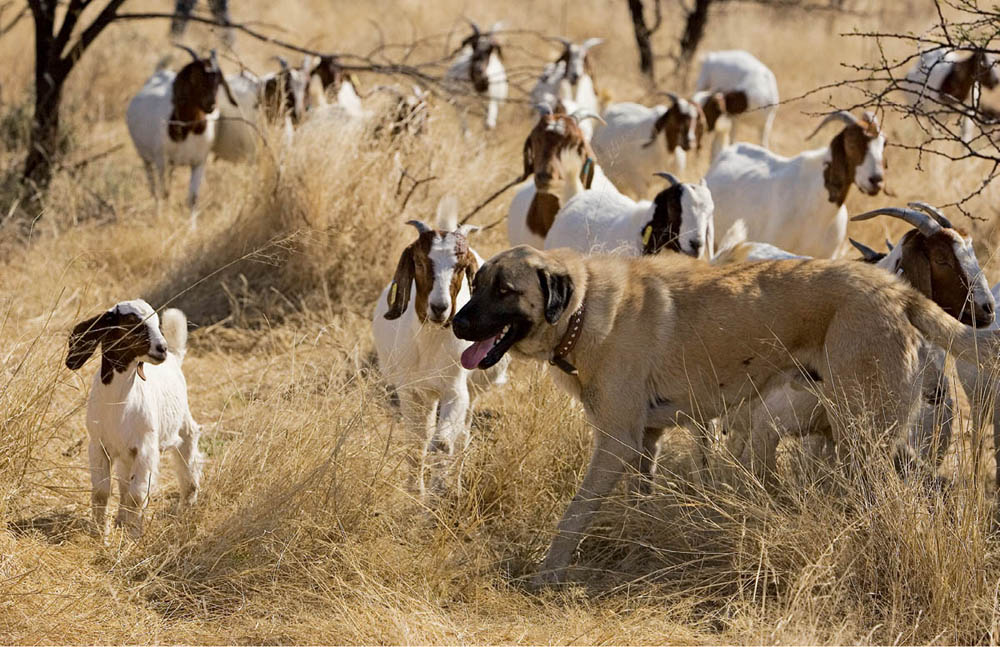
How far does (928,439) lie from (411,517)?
2.23 metres

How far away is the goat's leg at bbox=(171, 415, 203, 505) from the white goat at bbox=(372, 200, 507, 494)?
38.1 inches

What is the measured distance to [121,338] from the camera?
16.9 feet

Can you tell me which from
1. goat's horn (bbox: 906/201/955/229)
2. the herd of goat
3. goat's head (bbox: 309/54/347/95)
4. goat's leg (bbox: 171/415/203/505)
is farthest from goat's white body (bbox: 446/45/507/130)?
goat's leg (bbox: 171/415/203/505)

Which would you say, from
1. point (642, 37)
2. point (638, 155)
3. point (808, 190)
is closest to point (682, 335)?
point (808, 190)

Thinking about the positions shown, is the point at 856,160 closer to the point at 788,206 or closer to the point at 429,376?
the point at 788,206

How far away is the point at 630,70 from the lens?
1989cm

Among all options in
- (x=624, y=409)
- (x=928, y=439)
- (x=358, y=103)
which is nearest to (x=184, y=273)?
(x=358, y=103)

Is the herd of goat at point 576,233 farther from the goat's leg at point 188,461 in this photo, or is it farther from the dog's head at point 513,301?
the dog's head at point 513,301

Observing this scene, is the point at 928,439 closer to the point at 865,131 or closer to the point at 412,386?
the point at 412,386

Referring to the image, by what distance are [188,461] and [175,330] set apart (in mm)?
649

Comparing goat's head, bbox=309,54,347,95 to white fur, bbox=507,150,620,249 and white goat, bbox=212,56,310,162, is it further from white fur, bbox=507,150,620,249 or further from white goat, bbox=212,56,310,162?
white fur, bbox=507,150,620,249

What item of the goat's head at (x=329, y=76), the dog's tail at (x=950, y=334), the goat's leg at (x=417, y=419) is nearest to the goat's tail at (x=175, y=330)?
the goat's leg at (x=417, y=419)

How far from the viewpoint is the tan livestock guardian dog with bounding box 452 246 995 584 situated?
193 inches

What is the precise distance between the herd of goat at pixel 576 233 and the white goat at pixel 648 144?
0.02 meters
